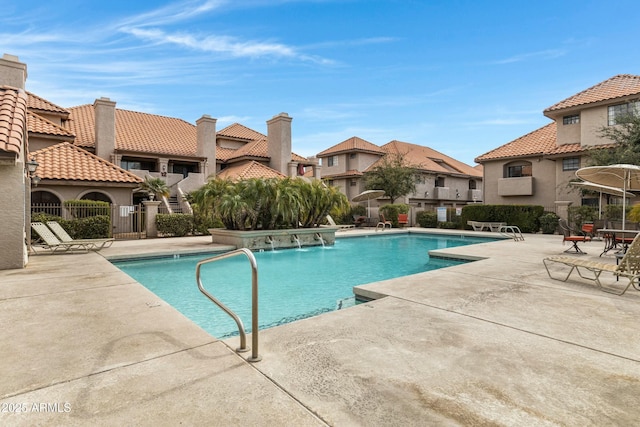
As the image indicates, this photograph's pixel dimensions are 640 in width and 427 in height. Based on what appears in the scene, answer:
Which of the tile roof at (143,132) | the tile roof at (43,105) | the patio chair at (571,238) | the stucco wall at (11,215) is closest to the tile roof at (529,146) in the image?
the patio chair at (571,238)

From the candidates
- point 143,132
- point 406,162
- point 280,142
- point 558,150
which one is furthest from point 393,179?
point 143,132

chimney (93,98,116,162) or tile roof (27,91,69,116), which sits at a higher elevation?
tile roof (27,91,69,116)

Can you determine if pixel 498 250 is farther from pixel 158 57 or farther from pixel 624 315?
pixel 158 57

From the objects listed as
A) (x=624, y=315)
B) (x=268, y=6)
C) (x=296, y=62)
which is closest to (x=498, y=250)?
(x=624, y=315)

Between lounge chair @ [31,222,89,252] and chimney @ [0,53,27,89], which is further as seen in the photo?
chimney @ [0,53,27,89]

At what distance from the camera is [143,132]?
29.4m

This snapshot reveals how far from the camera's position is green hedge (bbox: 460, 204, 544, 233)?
21.4 m

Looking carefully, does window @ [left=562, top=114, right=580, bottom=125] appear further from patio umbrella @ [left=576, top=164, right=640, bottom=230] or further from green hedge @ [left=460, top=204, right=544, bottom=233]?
patio umbrella @ [left=576, top=164, right=640, bottom=230]

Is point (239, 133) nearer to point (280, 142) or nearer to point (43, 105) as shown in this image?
point (280, 142)

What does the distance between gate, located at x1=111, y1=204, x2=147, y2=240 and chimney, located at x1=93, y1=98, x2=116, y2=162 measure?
7162 mm

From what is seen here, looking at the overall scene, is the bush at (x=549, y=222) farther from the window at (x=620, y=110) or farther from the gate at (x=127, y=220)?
the gate at (x=127, y=220)

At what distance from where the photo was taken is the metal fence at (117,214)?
1705cm

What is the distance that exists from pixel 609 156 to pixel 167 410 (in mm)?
25311

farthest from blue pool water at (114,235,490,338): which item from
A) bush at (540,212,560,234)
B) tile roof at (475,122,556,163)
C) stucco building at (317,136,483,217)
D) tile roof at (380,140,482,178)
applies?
tile roof at (380,140,482,178)
